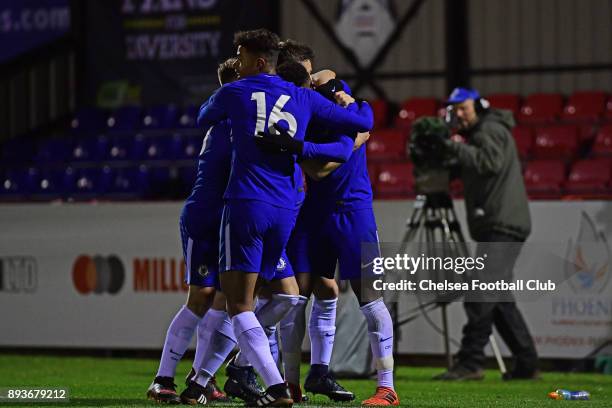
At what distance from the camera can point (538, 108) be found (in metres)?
17.4

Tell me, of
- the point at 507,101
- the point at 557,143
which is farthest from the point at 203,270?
the point at 507,101

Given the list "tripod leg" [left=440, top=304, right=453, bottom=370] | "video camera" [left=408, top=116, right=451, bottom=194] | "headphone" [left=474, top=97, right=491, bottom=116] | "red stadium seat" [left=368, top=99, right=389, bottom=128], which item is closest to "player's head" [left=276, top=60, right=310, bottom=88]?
"video camera" [left=408, top=116, right=451, bottom=194]

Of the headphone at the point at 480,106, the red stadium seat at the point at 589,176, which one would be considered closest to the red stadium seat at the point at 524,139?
the red stadium seat at the point at 589,176

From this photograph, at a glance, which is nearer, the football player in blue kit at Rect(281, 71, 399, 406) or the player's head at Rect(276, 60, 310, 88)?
the player's head at Rect(276, 60, 310, 88)

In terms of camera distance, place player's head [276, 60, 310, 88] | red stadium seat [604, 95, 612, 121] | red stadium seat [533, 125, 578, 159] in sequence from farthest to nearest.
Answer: red stadium seat [604, 95, 612, 121] < red stadium seat [533, 125, 578, 159] < player's head [276, 60, 310, 88]

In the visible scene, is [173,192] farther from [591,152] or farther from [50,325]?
[591,152]

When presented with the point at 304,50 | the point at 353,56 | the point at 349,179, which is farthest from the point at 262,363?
the point at 353,56

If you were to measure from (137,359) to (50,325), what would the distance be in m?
1.02

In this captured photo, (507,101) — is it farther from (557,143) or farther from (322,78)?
(322,78)

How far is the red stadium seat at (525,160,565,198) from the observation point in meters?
15.2

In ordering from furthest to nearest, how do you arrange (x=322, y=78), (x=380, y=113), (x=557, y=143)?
(x=380, y=113) → (x=557, y=143) → (x=322, y=78)

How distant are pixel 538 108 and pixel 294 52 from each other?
9872 mm

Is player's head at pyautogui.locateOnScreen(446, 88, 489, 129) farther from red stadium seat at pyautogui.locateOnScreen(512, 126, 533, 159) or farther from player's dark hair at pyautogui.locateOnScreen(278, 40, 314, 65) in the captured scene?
red stadium seat at pyautogui.locateOnScreen(512, 126, 533, 159)
